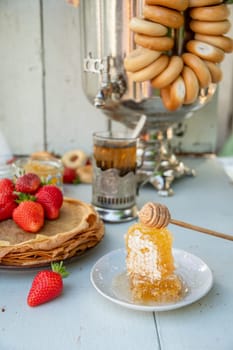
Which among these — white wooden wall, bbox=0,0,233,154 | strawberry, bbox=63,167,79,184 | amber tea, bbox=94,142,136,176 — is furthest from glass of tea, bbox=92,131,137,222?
white wooden wall, bbox=0,0,233,154

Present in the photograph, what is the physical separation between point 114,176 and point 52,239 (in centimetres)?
23

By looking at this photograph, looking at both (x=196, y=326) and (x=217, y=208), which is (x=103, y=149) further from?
(x=196, y=326)

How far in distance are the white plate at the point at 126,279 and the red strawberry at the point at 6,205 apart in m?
0.16

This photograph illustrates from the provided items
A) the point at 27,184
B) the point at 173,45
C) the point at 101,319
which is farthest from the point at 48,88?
A: the point at 101,319

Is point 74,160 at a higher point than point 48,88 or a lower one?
lower

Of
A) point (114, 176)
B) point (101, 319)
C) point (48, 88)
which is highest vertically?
point (48, 88)

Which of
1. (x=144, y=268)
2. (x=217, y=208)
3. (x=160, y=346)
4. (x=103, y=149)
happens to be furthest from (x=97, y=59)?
(x=160, y=346)

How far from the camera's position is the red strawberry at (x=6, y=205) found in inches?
27.2

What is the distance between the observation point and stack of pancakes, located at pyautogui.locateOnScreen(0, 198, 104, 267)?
2.02 ft

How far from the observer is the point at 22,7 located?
1179mm

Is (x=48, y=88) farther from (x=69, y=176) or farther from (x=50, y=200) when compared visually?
(x=50, y=200)

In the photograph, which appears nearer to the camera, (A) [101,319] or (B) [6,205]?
(A) [101,319]

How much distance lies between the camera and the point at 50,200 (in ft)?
2.31

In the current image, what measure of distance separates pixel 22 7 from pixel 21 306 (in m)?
0.84
